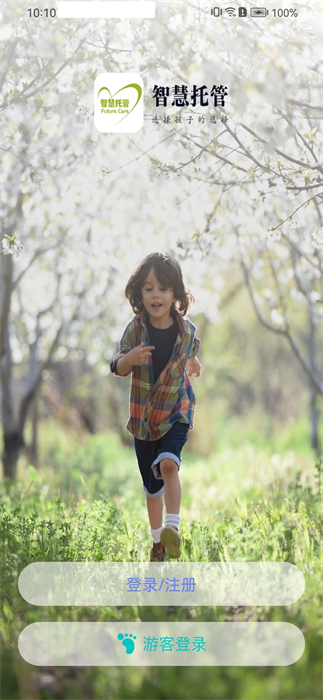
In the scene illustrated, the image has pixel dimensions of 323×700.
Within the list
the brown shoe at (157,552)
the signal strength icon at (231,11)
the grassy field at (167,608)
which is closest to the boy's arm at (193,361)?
the grassy field at (167,608)

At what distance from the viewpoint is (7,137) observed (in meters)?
3.31

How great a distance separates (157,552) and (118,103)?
2.32m

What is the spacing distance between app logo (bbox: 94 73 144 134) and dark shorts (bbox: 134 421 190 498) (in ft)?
5.09

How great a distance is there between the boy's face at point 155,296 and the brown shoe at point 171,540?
1.09 meters

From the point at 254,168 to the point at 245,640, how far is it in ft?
7.13

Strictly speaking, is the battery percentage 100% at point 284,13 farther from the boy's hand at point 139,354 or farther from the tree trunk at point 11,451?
the tree trunk at point 11,451

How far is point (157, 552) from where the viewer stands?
2.89 metres

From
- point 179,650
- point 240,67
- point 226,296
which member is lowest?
point 179,650

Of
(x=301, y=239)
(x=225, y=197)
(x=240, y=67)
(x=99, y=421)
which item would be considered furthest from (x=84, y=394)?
(x=240, y=67)

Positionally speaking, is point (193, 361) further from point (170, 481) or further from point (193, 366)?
point (170, 481)

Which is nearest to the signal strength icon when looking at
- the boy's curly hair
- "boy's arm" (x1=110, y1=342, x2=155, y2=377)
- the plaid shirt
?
the boy's curly hair

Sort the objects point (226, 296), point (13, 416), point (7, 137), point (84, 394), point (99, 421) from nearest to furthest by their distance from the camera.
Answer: point (7, 137)
point (13, 416)
point (226, 296)
point (84, 394)
point (99, 421)

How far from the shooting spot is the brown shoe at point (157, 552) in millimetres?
2848

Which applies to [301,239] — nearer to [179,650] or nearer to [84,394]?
[179,650]
